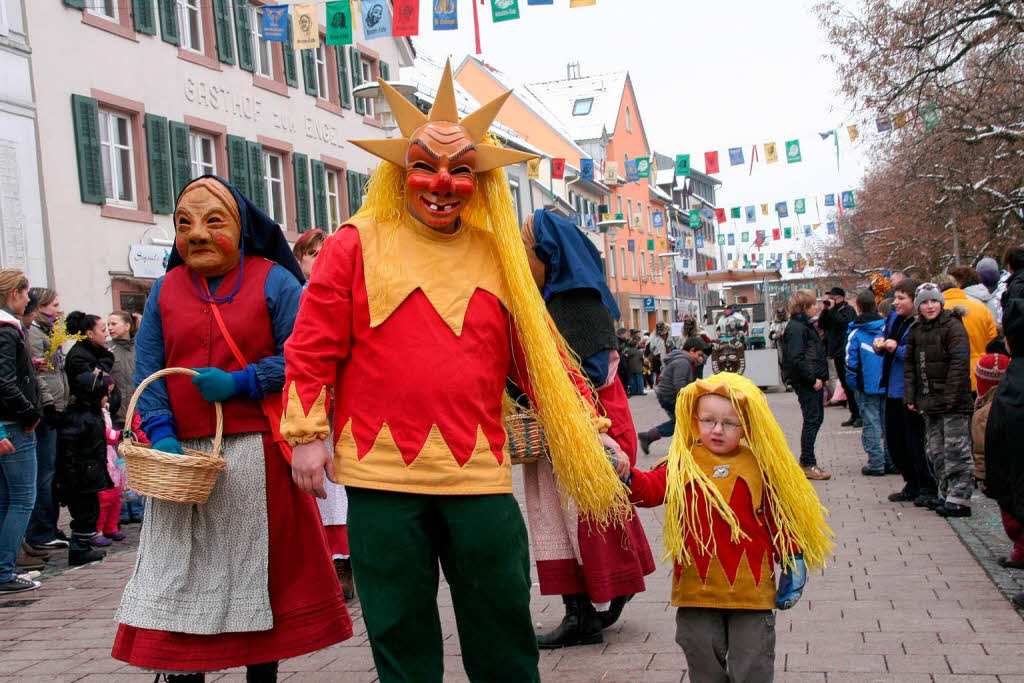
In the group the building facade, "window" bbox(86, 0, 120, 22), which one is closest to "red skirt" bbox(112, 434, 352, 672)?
the building facade

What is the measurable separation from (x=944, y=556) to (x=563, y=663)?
313 centimetres

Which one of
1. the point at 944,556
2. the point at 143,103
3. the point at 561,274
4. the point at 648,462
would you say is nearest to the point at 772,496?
the point at 561,274

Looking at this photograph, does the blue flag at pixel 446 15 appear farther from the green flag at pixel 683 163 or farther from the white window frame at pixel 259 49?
the green flag at pixel 683 163

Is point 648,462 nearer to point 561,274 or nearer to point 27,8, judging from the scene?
point 561,274

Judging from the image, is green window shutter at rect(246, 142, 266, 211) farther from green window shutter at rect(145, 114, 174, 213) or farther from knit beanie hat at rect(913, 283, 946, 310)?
knit beanie hat at rect(913, 283, 946, 310)

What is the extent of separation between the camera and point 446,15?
13.2m

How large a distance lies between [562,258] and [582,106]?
54633mm

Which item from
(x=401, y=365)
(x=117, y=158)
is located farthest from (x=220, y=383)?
(x=117, y=158)

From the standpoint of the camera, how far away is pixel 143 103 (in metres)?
18.0

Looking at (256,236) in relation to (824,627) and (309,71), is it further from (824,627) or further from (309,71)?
(309,71)

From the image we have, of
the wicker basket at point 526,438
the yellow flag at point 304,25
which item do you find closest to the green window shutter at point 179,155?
the yellow flag at point 304,25

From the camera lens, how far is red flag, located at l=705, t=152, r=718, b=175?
33.3 metres

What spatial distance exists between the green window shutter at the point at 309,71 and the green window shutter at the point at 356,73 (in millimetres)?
1830

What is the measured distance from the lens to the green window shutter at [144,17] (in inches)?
698
